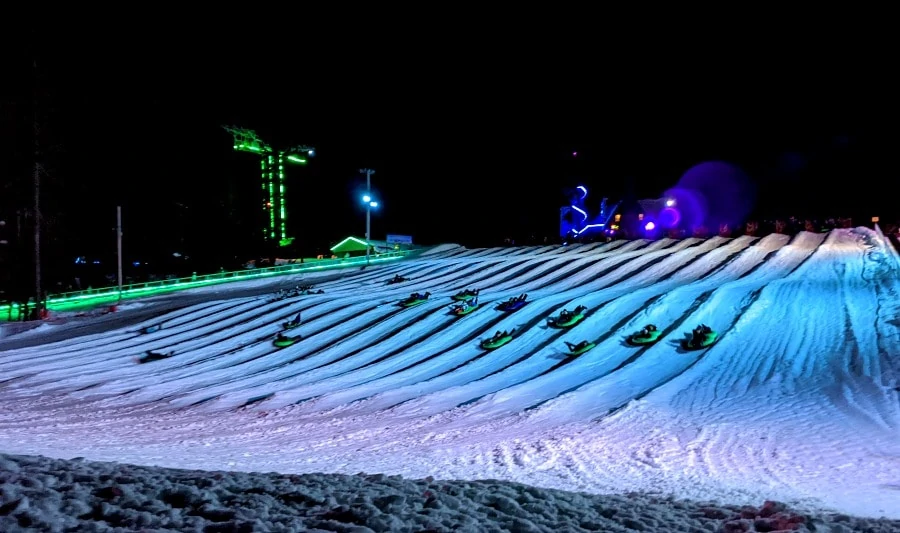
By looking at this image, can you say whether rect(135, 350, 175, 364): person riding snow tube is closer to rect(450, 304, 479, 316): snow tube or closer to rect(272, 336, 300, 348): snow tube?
rect(272, 336, 300, 348): snow tube

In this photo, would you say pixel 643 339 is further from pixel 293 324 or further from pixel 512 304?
pixel 293 324

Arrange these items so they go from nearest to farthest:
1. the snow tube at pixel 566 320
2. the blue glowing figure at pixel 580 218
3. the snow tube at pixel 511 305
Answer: the snow tube at pixel 566 320, the snow tube at pixel 511 305, the blue glowing figure at pixel 580 218

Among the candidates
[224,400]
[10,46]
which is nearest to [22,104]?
[10,46]

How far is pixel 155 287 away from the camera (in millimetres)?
31969

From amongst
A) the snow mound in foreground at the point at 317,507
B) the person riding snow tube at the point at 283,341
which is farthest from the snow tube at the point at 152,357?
the snow mound in foreground at the point at 317,507

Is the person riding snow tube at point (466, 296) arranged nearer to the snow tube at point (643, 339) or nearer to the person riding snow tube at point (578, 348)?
the person riding snow tube at point (578, 348)

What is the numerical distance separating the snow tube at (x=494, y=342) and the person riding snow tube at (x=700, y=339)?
4.05m

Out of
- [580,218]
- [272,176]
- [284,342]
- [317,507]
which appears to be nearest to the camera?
[317,507]

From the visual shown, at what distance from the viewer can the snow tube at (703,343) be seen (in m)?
Result: 15.2

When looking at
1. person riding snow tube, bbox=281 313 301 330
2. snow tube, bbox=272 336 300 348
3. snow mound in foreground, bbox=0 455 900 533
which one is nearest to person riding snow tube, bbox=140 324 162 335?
person riding snow tube, bbox=281 313 301 330

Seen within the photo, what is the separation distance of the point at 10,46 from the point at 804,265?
98.7 feet

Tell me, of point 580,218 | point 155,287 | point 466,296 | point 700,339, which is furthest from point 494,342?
point 580,218

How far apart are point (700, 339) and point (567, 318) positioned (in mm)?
3605

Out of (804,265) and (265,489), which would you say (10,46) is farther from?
(804,265)
